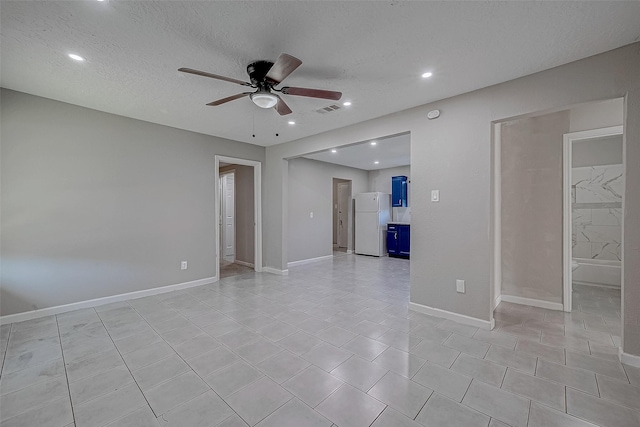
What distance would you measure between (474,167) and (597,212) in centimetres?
358

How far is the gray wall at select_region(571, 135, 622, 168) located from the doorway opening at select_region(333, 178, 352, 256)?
5.05 m

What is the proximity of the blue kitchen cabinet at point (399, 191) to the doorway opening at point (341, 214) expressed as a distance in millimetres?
1470

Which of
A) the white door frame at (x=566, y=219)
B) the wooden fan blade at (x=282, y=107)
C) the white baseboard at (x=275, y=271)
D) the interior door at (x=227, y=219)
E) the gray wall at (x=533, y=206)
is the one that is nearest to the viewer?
the wooden fan blade at (x=282, y=107)

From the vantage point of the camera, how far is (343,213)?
837 centimetres

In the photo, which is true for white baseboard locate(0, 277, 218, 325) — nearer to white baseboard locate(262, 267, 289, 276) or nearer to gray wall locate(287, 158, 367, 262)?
white baseboard locate(262, 267, 289, 276)

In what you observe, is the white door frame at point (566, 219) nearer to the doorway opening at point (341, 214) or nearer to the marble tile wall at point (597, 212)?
the marble tile wall at point (597, 212)

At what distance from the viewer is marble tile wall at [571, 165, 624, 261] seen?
4.40 meters

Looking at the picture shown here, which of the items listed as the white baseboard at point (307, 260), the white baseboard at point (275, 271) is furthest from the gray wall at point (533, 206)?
the white baseboard at point (307, 260)

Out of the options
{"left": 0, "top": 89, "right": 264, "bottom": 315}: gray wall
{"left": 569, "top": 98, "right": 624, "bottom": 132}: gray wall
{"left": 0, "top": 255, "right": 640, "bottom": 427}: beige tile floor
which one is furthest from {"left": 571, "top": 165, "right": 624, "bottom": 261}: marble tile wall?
{"left": 0, "top": 89, "right": 264, "bottom": 315}: gray wall

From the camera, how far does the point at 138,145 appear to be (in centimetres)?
385

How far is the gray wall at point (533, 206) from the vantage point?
3371 mm

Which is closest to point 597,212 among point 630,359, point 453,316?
point 630,359

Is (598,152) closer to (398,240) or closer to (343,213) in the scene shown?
(398,240)

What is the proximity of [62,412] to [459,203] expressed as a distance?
3676 millimetres
